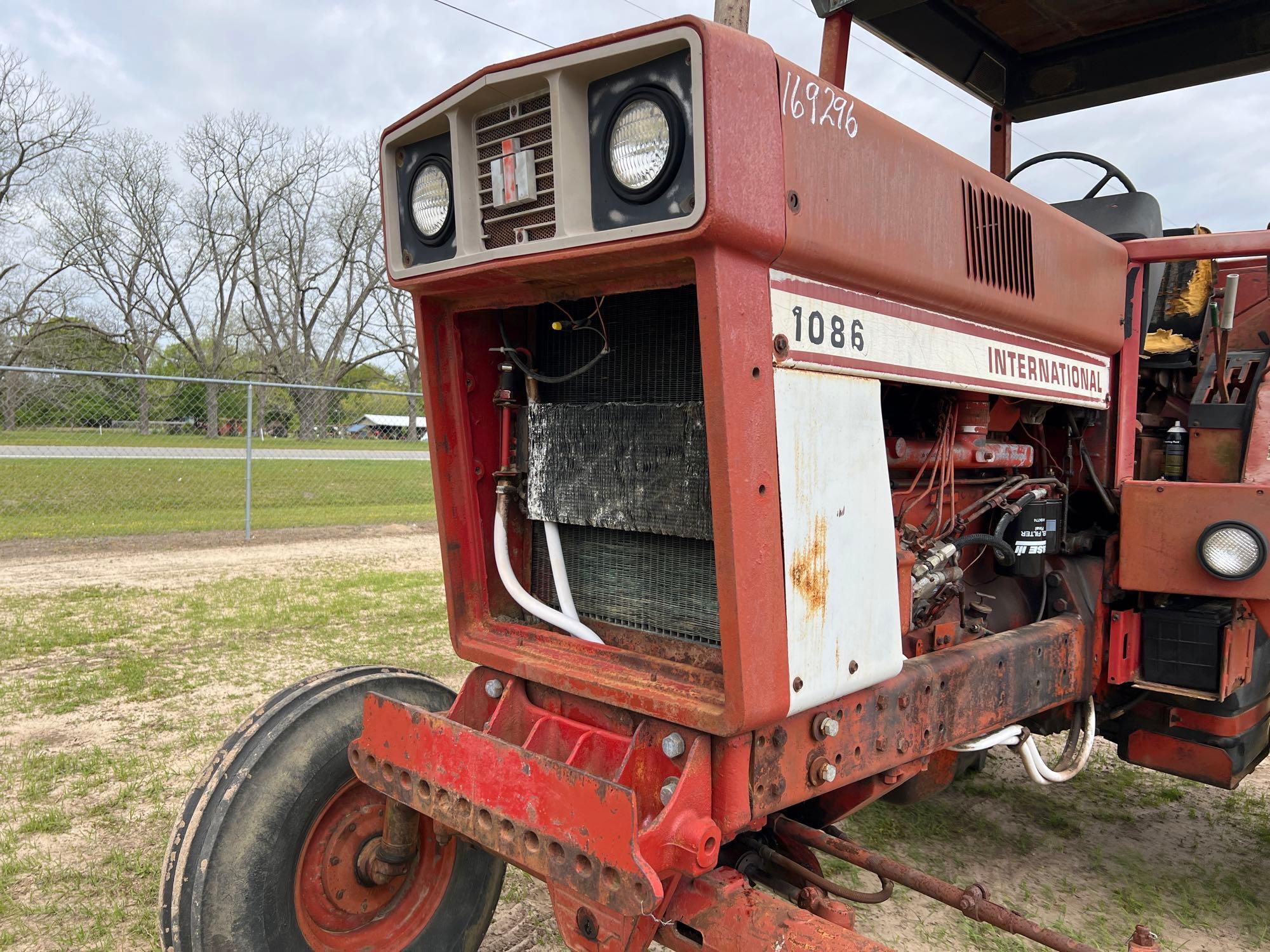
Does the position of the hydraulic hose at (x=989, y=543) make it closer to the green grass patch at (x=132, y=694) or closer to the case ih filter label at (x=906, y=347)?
the case ih filter label at (x=906, y=347)

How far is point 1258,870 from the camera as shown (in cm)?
340

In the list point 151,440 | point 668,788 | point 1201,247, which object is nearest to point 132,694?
point 668,788

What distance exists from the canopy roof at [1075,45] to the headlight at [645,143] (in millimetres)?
1621

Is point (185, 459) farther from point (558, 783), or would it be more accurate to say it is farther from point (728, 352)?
point (728, 352)

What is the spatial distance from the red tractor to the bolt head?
0.01m

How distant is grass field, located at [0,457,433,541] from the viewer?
1015 cm

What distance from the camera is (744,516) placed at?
1.60 m

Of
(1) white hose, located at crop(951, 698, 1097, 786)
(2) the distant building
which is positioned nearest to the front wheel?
(1) white hose, located at crop(951, 698, 1097, 786)

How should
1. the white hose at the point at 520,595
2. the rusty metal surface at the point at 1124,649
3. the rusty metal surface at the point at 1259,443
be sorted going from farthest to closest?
the rusty metal surface at the point at 1124,649 → the rusty metal surface at the point at 1259,443 → the white hose at the point at 520,595

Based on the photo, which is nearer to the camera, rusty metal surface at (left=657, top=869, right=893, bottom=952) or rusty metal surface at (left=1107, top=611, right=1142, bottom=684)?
rusty metal surface at (left=657, top=869, right=893, bottom=952)

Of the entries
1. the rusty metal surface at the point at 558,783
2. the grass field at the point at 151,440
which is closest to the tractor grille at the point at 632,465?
the rusty metal surface at the point at 558,783

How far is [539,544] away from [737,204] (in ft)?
4.05

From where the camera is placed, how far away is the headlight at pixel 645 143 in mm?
1494

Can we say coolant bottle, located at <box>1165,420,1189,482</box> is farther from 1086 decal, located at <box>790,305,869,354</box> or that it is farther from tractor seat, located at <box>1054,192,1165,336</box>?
A: 1086 decal, located at <box>790,305,869,354</box>
